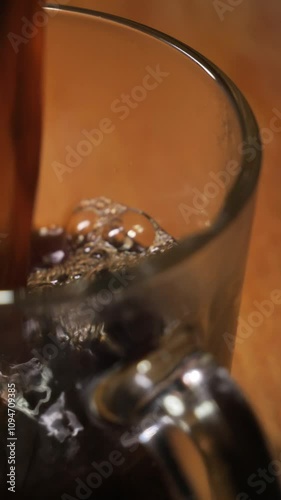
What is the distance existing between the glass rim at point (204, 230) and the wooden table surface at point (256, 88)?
0.41 ft

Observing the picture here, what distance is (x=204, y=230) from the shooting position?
235mm

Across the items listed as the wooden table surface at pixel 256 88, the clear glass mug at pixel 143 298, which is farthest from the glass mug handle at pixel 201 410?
the wooden table surface at pixel 256 88

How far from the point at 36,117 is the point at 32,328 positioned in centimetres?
19

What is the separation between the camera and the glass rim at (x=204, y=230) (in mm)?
204

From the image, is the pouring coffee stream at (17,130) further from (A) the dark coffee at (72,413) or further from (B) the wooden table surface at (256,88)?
(B) the wooden table surface at (256,88)

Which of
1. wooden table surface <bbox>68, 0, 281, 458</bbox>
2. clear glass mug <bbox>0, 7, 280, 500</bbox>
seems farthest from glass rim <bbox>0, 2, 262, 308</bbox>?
wooden table surface <bbox>68, 0, 281, 458</bbox>

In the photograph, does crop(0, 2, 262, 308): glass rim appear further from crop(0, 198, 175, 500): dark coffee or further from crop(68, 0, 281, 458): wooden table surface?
crop(68, 0, 281, 458): wooden table surface

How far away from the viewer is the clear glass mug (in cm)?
21

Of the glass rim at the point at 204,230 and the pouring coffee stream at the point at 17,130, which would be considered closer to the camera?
the glass rim at the point at 204,230

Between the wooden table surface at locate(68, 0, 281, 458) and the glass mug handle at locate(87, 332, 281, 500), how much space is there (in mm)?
117

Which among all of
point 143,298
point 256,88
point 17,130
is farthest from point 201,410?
point 256,88

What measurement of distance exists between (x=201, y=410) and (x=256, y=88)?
43cm

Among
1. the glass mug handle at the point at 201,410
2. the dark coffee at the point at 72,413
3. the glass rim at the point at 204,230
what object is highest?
the glass rim at the point at 204,230

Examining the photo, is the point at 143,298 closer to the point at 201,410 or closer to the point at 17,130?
the point at 201,410
